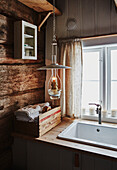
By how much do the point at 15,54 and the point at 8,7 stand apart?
0.56m

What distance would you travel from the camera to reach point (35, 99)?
2334 millimetres

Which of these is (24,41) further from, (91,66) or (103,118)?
(103,118)

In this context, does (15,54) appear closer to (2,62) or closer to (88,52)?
(2,62)

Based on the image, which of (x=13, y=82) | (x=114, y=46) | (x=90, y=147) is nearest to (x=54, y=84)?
(x=13, y=82)

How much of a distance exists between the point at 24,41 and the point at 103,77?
1237 mm

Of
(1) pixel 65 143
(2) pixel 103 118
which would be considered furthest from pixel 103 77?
(1) pixel 65 143

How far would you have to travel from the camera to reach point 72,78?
228 centimetres

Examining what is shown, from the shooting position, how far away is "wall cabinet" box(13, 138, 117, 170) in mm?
1447

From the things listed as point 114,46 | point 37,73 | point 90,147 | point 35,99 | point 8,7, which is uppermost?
point 8,7

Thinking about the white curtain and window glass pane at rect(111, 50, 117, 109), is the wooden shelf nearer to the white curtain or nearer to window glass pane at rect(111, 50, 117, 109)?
the white curtain

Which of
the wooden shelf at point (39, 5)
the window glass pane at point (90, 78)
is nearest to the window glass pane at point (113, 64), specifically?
the window glass pane at point (90, 78)

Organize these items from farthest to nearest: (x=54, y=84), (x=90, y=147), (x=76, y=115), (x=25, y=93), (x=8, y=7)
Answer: (x=76, y=115)
(x=25, y=93)
(x=8, y=7)
(x=54, y=84)
(x=90, y=147)

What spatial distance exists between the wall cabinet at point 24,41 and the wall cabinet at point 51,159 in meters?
1.07

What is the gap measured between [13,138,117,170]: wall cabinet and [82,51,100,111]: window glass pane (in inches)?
40.4
